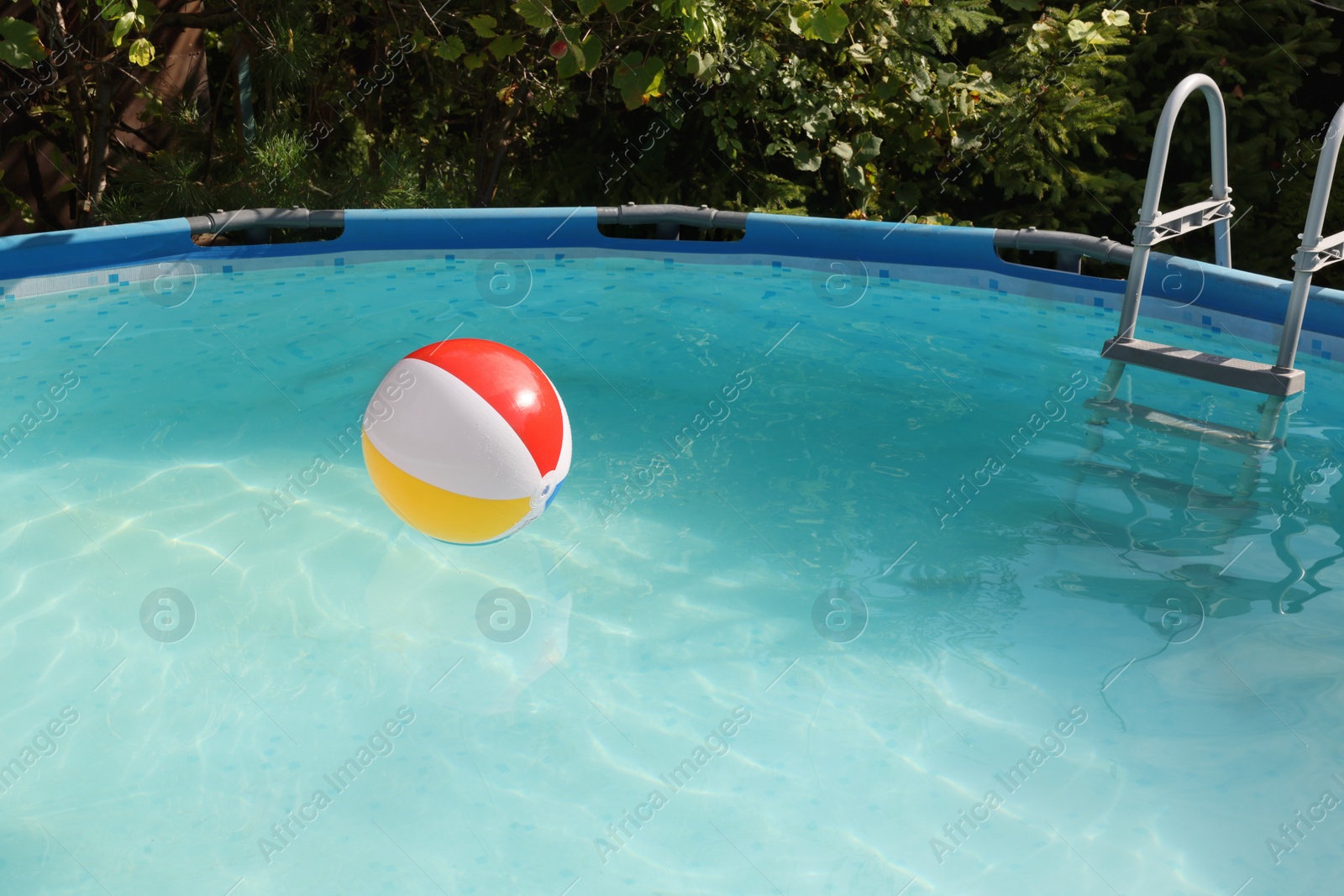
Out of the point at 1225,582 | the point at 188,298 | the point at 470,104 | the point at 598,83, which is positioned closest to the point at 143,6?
the point at 188,298

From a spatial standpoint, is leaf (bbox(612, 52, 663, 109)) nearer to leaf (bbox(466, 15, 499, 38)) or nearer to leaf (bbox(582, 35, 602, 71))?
leaf (bbox(582, 35, 602, 71))

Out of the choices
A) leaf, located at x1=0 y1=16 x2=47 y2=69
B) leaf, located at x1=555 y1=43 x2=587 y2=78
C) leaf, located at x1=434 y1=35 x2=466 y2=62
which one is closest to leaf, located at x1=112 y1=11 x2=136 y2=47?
leaf, located at x1=0 y1=16 x2=47 y2=69

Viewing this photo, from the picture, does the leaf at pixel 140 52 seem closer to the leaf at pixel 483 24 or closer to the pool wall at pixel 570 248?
the pool wall at pixel 570 248

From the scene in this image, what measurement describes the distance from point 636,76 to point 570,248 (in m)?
1.16

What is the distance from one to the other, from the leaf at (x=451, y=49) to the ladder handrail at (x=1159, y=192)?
14.6ft

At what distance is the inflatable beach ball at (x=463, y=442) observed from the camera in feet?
9.55

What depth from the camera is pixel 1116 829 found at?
262 cm

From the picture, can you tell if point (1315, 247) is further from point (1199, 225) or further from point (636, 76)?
point (636, 76)

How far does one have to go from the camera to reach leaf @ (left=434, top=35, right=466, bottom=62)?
7.19 m

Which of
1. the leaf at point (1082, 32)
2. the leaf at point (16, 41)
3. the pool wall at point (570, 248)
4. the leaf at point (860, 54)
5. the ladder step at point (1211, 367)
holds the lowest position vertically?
the pool wall at point (570, 248)

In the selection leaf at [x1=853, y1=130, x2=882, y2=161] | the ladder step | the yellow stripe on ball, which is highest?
the yellow stripe on ball

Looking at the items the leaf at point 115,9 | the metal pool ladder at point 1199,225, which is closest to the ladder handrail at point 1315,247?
the metal pool ladder at point 1199,225

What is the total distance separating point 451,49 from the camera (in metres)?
7.21

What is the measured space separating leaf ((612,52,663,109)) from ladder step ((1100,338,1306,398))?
11.9 ft
